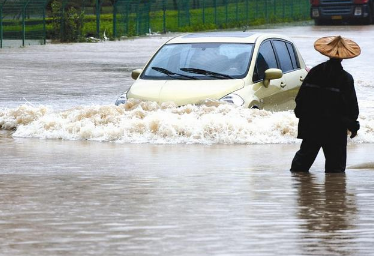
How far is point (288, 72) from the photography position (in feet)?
58.9

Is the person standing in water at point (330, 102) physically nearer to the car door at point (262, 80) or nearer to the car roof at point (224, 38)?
the car door at point (262, 80)

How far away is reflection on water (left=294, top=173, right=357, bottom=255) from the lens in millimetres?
8211

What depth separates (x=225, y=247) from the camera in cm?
805

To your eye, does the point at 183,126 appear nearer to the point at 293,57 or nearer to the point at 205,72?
the point at 205,72

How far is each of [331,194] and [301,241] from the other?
8.56 ft

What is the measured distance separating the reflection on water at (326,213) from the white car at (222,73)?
4.41m

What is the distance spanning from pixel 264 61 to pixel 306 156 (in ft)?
17.1

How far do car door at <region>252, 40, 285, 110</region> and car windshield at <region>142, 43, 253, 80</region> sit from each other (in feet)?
0.61

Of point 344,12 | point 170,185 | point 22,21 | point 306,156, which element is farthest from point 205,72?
point 344,12

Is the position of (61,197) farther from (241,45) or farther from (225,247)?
(241,45)

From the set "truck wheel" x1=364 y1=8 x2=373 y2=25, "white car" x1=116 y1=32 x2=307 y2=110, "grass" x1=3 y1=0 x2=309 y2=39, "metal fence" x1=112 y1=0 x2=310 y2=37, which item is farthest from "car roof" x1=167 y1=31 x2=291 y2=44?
"truck wheel" x1=364 y1=8 x2=373 y2=25

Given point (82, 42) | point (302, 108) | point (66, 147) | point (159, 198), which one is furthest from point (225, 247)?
point (82, 42)

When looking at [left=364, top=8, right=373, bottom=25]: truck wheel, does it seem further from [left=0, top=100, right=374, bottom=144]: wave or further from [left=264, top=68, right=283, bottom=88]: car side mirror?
[left=264, top=68, right=283, bottom=88]: car side mirror

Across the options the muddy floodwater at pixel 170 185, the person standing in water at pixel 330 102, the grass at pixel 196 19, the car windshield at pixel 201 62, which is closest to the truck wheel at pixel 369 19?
the grass at pixel 196 19
